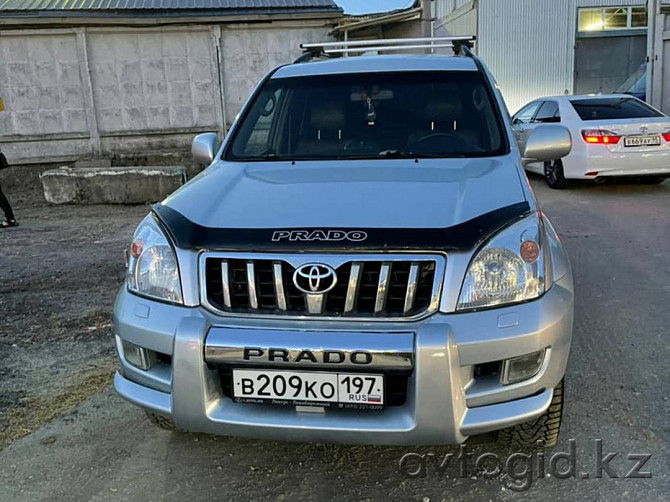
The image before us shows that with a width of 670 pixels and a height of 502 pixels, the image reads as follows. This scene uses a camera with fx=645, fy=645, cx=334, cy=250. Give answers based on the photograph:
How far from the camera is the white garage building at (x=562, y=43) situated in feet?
63.0

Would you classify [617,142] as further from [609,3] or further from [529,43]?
[609,3]

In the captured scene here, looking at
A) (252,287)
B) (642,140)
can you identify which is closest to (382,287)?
(252,287)

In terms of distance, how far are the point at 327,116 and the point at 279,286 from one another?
1763 millimetres

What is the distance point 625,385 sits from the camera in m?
3.48

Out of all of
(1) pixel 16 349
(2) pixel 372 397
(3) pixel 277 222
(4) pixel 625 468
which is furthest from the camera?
(1) pixel 16 349

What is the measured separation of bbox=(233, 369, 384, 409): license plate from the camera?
7.47 ft

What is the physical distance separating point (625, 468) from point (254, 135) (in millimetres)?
2627

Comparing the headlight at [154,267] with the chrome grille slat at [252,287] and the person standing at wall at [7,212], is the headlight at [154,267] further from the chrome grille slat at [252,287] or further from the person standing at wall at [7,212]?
the person standing at wall at [7,212]

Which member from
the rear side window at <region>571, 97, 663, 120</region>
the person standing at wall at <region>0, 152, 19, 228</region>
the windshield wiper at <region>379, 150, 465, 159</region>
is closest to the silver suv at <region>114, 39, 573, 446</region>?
the windshield wiper at <region>379, 150, 465, 159</region>

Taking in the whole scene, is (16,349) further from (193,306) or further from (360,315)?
(360,315)

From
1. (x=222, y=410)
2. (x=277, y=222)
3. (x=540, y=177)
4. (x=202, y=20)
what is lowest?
(x=540, y=177)

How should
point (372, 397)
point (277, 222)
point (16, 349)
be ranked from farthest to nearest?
point (16, 349)
point (277, 222)
point (372, 397)

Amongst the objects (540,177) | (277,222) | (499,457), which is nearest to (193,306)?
(277,222)

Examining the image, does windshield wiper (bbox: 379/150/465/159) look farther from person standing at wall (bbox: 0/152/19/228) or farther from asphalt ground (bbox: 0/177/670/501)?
person standing at wall (bbox: 0/152/19/228)
